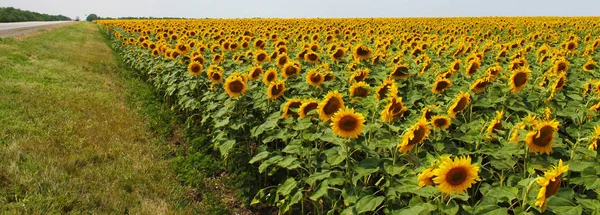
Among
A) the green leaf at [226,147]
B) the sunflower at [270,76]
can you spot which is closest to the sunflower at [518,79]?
the sunflower at [270,76]

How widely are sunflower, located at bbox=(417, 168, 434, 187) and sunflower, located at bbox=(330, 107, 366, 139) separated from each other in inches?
23.0

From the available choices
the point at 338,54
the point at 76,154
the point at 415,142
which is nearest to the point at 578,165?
the point at 415,142

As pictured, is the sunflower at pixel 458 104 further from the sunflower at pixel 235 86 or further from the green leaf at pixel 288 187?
the sunflower at pixel 235 86

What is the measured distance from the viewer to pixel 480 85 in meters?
4.11

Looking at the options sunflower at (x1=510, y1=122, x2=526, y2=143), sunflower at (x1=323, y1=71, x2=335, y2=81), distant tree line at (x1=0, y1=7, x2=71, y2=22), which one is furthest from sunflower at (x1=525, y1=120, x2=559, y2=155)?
distant tree line at (x1=0, y1=7, x2=71, y2=22)

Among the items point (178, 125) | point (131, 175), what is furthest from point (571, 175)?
point (178, 125)

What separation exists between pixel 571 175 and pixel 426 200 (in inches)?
42.8

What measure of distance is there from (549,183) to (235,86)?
3174 mm

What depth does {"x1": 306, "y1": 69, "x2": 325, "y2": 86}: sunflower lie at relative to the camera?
450 cm

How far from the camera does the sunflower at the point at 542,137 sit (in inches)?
96.3

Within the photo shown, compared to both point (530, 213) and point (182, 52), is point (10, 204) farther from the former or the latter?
point (182, 52)

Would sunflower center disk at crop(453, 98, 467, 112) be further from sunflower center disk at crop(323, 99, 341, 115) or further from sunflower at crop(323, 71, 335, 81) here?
sunflower at crop(323, 71, 335, 81)

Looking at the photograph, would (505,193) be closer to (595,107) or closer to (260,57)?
(595,107)

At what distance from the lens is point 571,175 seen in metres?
2.93
